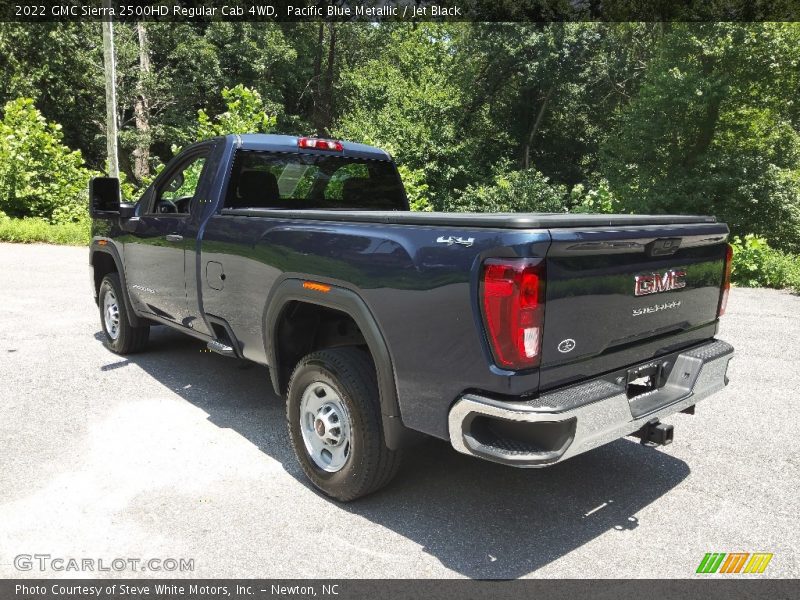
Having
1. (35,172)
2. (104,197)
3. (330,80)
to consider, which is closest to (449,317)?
(104,197)

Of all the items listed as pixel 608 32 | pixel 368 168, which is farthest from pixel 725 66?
pixel 368 168

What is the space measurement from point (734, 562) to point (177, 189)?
15.9ft

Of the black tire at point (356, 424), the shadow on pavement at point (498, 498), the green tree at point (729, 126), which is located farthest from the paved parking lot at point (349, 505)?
the green tree at point (729, 126)

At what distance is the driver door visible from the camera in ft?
15.9

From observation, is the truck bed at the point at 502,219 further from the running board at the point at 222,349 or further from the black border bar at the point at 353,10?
the black border bar at the point at 353,10

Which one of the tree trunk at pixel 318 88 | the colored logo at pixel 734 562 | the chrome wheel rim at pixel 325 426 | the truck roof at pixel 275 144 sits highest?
the tree trunk at pixel 318 88

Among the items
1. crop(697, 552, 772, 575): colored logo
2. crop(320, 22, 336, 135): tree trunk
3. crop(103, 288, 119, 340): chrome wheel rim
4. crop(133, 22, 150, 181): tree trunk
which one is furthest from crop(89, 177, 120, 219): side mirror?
crop(320, 22, 336, 135): tree trunk

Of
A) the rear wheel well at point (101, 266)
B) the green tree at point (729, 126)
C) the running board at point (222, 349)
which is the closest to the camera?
the running board at point (222, 349)

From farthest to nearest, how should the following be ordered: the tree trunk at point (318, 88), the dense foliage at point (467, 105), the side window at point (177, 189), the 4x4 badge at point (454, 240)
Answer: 1. the tree trunk at point (318, 88)
2. the dense foliage at point (467, 105)
3. the side window at point (177, 189)
4. the 4x4 badge at point (454, 240)

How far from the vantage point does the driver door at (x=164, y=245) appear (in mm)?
4832

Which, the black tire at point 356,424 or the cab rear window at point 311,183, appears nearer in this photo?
the black tire at point 356,424

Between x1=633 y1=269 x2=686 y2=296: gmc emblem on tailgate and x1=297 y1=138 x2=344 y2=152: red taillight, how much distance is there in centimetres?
278

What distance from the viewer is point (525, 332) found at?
2.64 metres
